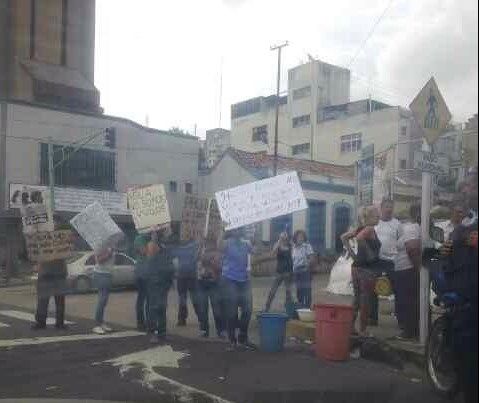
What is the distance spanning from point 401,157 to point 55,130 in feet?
54.3

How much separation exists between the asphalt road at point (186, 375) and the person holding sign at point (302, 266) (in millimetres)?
3078

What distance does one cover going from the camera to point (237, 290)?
8.12 m

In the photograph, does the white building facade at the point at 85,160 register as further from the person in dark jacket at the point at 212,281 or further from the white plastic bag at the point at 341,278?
the person in dark jacket at the point at 212,281

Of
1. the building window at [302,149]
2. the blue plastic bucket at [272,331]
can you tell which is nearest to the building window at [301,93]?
the building window at [302,149]

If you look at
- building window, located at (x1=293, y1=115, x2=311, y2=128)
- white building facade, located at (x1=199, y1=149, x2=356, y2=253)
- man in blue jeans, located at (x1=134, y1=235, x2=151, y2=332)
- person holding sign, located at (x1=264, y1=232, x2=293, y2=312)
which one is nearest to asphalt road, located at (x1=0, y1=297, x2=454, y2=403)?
man in blue jeans, located at (x1=134, y1=235, x2=151, y2=332)

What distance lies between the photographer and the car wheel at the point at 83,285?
56.5 feet

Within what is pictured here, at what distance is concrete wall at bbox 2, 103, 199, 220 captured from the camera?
938 inches

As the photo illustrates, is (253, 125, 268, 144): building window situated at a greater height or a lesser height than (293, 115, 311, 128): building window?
lesser

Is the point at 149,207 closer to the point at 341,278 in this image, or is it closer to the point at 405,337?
the point at 405,337

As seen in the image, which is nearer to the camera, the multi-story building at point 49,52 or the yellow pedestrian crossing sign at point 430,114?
the yellow pedestrian crossing sign at point 430,114

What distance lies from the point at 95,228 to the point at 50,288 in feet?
3.66

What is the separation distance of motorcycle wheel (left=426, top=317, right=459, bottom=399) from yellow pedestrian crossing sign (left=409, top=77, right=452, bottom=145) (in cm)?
235

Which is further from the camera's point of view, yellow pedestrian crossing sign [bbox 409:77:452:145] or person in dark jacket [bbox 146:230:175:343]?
person in dark jacket [bbox 146:230:175:343]

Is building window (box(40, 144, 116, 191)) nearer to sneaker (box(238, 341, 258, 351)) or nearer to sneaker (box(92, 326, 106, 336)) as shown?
sneaker (box(92, 326, 106, 336))
